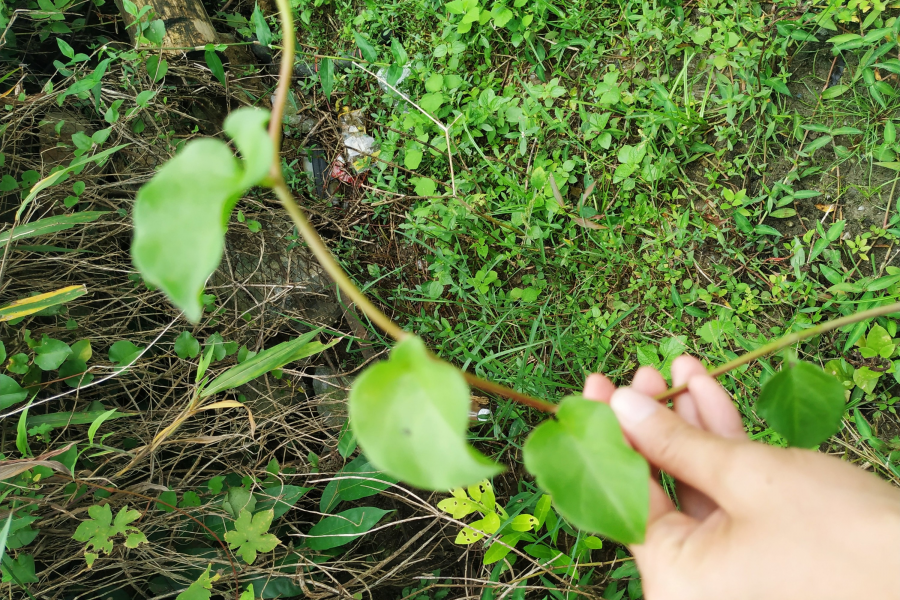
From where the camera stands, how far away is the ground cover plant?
1.58 meters

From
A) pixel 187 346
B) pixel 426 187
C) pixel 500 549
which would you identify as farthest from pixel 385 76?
pixel 500 549

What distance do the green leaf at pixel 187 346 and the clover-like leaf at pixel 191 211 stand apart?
1.22 m

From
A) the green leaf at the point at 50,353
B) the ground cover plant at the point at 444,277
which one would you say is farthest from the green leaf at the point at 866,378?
the green leaf at the point at 50,353

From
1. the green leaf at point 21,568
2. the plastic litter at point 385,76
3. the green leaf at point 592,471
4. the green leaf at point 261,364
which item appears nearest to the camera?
the green leaf at point 592,471

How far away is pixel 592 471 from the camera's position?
2.32ft

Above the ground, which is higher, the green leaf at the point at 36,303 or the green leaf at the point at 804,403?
the green leaf at the point at 804,403

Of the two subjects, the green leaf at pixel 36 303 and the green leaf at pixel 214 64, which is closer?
the green leaf at pixel 36 303

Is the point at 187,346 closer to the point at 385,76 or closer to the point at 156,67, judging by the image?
the point at 156,67

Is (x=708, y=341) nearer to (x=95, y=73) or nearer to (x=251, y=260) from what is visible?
(x=251, y=260)

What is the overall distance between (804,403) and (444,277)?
126 centimetres

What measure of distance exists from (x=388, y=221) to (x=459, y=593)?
1.33 metres

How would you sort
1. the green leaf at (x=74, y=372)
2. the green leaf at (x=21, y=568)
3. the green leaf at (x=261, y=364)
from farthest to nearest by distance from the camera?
the green leaf at (x=74, y=372), the green leaf at (x=261, y=364), the green leaf at (x=21, y=568)

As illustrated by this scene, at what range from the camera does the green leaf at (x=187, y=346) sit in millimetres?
1704

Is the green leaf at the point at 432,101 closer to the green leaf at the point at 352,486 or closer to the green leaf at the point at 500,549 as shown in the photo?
the green leaf at the point at 352,486
